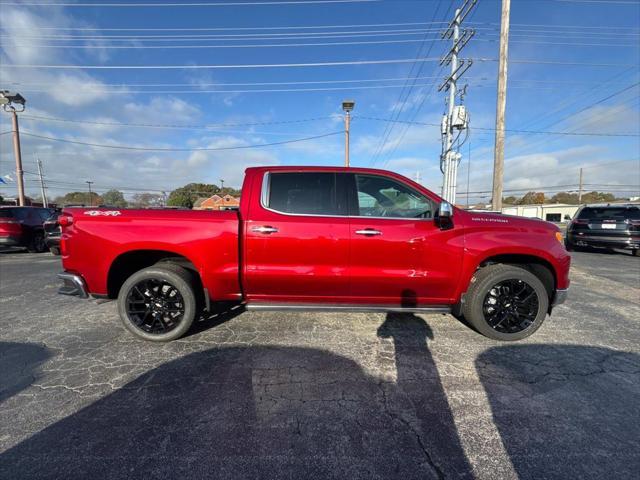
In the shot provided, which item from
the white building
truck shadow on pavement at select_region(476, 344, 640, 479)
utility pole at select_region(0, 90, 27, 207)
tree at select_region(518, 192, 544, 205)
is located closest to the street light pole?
utility pole at select_region(0, 90, 27, 207)

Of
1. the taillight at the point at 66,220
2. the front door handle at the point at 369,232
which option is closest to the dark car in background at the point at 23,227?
the taillight at the point at 66,220

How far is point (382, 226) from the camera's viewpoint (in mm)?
3320

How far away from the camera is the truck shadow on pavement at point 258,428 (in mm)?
1835

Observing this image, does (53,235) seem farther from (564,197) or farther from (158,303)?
(564,197)

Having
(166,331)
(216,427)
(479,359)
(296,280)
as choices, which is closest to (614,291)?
(479,359)

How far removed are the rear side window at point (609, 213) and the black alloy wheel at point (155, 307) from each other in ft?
39.4

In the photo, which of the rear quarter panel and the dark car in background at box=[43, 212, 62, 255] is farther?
the dark car in background at box=[43, 212, 62, 255]

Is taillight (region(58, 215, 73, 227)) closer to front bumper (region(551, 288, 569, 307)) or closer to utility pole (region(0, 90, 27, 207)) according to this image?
front bumper (region(551, 288, 569, 307))

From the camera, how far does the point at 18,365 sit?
2.98 meters

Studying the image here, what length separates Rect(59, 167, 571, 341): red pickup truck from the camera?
10.9 ft

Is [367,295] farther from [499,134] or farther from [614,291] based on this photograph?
[499,134]

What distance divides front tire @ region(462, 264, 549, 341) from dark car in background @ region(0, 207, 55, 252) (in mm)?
13364

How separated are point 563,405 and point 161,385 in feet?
10.7

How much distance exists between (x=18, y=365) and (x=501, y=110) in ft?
41.3
